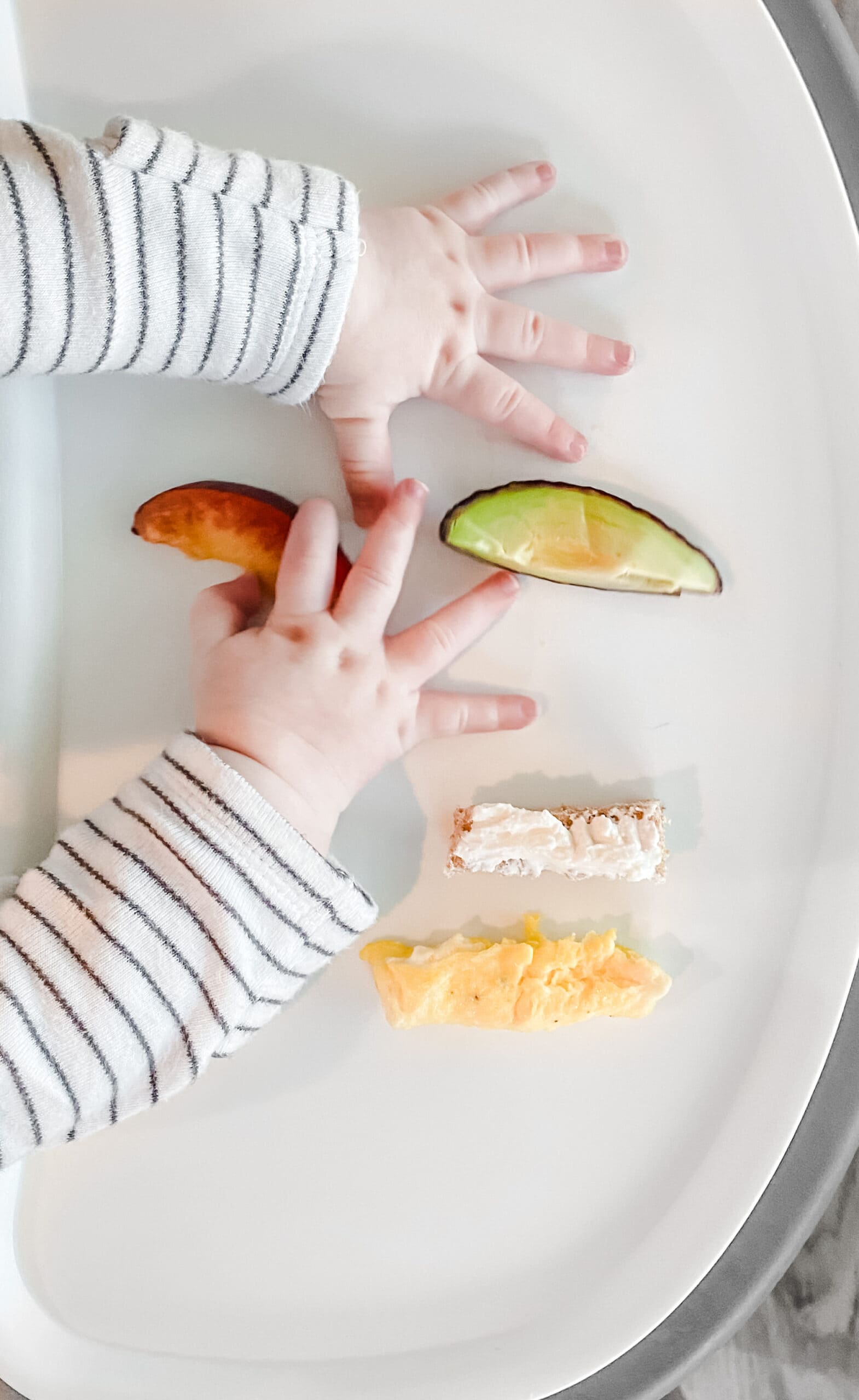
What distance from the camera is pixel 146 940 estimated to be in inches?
18.4

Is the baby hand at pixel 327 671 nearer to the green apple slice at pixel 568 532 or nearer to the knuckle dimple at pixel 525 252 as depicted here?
the green apple slice at pixel 568 532

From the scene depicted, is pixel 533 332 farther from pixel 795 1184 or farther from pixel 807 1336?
pixel 807 1336

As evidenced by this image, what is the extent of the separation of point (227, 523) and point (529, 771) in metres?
0.20

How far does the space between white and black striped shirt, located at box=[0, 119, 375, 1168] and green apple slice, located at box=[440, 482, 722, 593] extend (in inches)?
4.4

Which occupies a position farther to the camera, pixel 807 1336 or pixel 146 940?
pixel 807 1336

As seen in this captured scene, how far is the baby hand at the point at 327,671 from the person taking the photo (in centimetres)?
49

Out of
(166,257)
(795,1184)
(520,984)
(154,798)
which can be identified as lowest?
(795,1184)

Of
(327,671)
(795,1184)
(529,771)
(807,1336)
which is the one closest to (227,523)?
(327,671)

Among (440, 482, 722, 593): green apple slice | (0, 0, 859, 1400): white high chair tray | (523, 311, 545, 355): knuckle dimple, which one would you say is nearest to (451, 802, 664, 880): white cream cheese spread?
(0, 0, 859, 1400): white high chair tray

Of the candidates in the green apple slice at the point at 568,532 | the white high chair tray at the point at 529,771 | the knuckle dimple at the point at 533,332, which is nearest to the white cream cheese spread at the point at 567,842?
the white high chair tray at the point at 529,771

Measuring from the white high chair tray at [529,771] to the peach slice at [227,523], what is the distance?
0.8 inches

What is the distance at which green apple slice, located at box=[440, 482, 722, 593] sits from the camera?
0.51 metres

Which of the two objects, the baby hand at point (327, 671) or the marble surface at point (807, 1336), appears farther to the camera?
the marble surface at point (807, 1336)

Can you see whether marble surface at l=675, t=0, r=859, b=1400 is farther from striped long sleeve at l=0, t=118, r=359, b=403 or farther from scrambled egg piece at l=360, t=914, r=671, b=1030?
striped long sleeve at l=0, t=118, r=359, b=403
